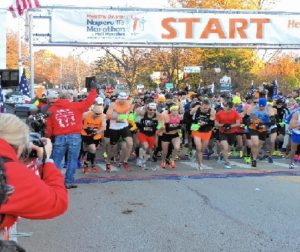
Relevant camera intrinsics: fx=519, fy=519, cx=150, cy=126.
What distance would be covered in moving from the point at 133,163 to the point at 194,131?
7.07 ft

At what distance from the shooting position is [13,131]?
248 centimetres

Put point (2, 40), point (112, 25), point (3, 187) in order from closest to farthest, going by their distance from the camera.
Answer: point (3, 187)
point (2, 40)
point (112, 25)

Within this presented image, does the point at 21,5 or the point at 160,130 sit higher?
the point at 21,5

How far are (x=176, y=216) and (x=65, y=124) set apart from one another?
9.60ft

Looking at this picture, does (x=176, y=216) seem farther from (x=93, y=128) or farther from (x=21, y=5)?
(x=21, y=5)

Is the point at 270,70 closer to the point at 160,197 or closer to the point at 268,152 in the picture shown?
the point at 268,152

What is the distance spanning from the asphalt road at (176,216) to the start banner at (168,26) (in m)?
4.61

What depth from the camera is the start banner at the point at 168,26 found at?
13641 mm

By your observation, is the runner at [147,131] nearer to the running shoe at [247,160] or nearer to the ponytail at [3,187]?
the running shoe at [247,160]

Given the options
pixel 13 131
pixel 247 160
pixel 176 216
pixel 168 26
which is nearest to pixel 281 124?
pixel 247 160

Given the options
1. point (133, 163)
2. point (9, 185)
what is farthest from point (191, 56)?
point (9, 185)

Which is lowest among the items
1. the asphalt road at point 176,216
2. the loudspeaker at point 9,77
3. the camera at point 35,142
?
the asphalt road at point 176,216

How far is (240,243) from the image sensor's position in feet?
18.7

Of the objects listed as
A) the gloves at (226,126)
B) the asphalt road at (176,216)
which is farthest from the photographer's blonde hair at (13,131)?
the gloves at (226,126)
